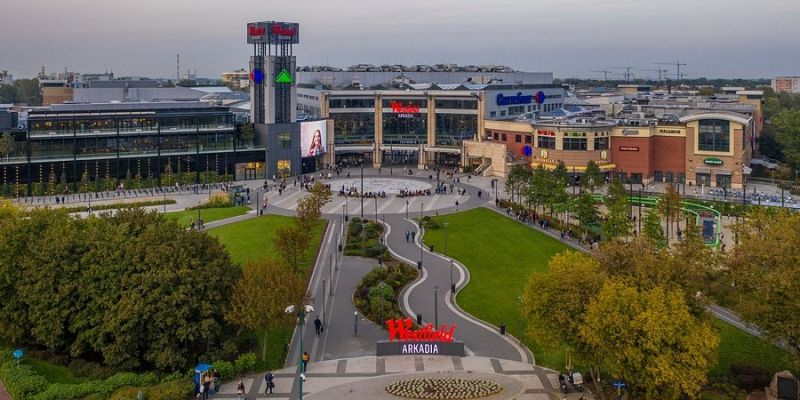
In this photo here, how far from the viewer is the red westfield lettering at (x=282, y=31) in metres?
124

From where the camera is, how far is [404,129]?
14438 centimetres

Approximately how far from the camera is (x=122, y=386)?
41750 millimetres

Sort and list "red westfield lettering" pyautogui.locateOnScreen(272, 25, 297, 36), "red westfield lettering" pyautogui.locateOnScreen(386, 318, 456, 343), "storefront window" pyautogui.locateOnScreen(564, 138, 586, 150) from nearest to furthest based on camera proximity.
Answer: "red westfield lettering" pyautogui.locateOnScreen(386, 318, 456, 343)
"storefront window" pyautogui.locateOnScreen(564, 138, 586, 150)
"red westfield lettering" pyautogui.locateOnScreen(272, 25, 297, 36)

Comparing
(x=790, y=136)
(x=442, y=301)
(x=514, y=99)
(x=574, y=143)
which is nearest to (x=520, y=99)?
(x=514, y=99)

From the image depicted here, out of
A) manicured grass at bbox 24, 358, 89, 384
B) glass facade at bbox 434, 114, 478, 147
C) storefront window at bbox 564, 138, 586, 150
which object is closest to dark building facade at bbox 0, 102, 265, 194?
glass facade at bbox 434, 114, 478, 147

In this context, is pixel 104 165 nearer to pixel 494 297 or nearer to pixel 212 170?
pixel 212 170

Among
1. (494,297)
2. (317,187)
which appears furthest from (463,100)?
(494,297)

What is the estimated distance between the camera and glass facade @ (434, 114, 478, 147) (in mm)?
141000

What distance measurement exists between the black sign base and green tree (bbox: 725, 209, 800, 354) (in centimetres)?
1659

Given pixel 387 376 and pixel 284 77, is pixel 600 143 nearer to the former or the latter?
pixel 284 77

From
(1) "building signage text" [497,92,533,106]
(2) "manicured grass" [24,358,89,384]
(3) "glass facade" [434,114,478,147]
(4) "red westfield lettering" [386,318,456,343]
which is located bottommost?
(2) "manicured grass" [24,358,89,384]

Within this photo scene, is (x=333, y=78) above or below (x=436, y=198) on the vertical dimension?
above

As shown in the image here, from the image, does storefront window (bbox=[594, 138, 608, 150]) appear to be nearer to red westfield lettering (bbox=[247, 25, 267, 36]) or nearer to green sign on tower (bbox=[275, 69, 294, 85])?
green sign on tower (bbox=[275, 69, 294, 85])

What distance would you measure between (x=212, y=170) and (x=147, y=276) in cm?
7823
